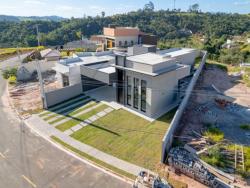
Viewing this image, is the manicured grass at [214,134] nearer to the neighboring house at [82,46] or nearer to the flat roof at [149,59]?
the flat roof at [149,59]

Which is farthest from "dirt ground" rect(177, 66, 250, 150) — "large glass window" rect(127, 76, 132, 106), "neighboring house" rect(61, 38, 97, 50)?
"neighboring house" rect(61, 38, 97, 50)

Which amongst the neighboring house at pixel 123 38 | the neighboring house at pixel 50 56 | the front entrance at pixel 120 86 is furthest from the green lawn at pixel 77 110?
the neighboring house at pixel 50 56

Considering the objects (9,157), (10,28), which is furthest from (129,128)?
(10,28)

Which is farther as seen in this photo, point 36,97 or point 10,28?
point 10,28

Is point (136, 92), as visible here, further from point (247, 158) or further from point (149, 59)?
point (247, 158)

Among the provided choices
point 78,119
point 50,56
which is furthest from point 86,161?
point 50,56

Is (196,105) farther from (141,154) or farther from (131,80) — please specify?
(141,154)

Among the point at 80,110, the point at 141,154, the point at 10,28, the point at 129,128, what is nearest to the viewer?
the point at 141,154
